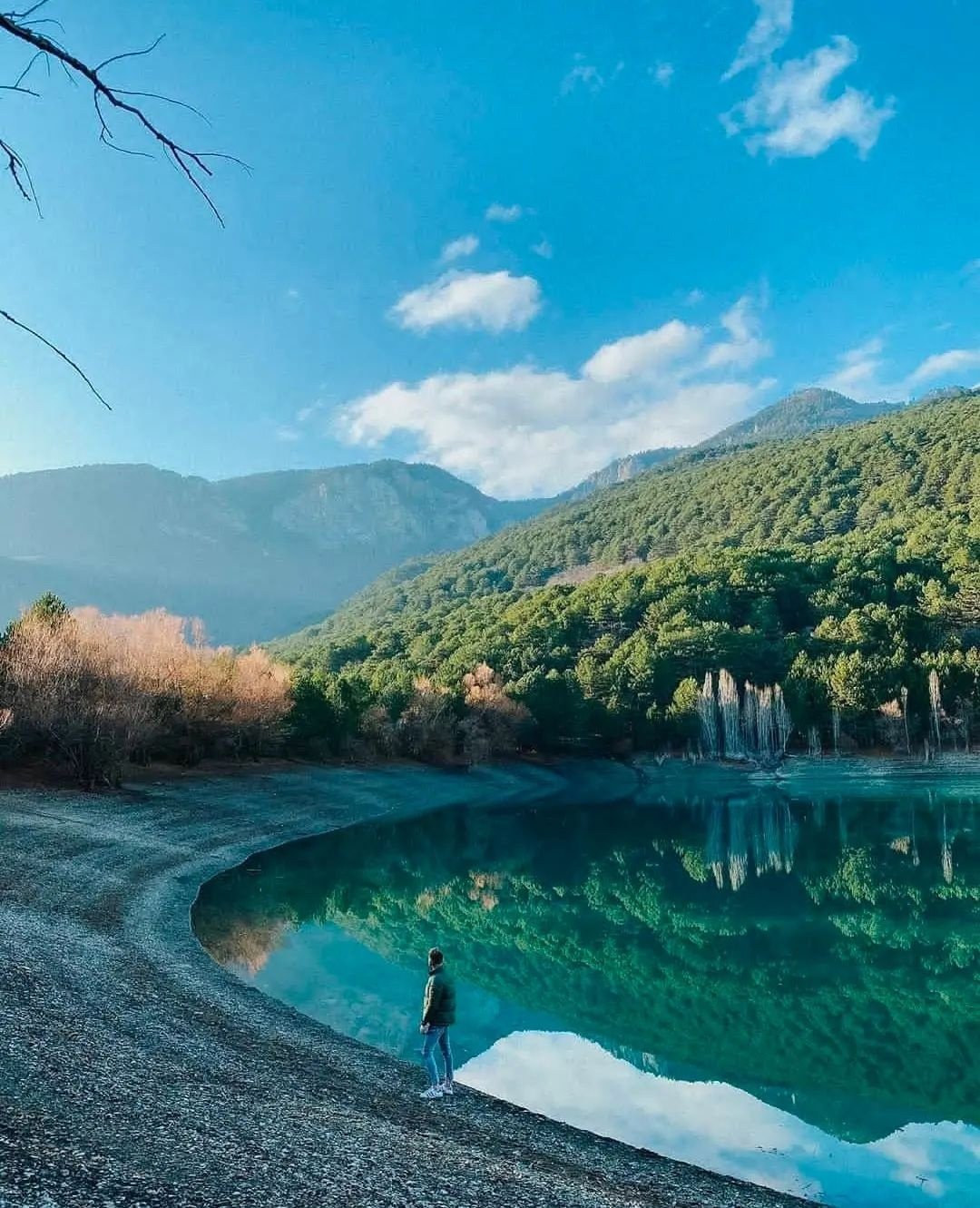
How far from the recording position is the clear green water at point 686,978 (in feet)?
46.9

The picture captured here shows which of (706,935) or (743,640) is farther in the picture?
(743,640)

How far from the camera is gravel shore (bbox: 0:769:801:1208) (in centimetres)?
855

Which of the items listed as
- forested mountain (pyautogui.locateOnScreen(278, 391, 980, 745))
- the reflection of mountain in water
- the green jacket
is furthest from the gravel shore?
forested mountain (pyautogui.locateOnScreen(278, 391, 980, 745))

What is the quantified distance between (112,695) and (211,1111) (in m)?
37.8

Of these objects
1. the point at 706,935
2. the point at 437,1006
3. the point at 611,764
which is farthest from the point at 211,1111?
the point at 611,764

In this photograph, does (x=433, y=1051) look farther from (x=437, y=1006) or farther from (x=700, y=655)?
(x=700, y=655)

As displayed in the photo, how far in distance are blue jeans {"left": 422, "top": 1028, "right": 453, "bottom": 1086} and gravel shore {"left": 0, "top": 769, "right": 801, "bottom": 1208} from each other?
0.44 meters

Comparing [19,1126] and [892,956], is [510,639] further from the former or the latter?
[19,1126]

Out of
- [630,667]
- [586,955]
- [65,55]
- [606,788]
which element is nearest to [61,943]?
[586,955]

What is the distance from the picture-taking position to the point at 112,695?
146ft

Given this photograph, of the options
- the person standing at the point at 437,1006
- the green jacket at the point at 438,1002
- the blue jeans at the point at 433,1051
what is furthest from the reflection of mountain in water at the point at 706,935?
the green jacket at the point at 438,1002

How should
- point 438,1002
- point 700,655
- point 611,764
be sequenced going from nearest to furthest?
point 438,1002 → point 611,764 → point 700,655

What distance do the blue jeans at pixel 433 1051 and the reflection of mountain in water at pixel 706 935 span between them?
535cm

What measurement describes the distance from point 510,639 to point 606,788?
40618 millimetres
